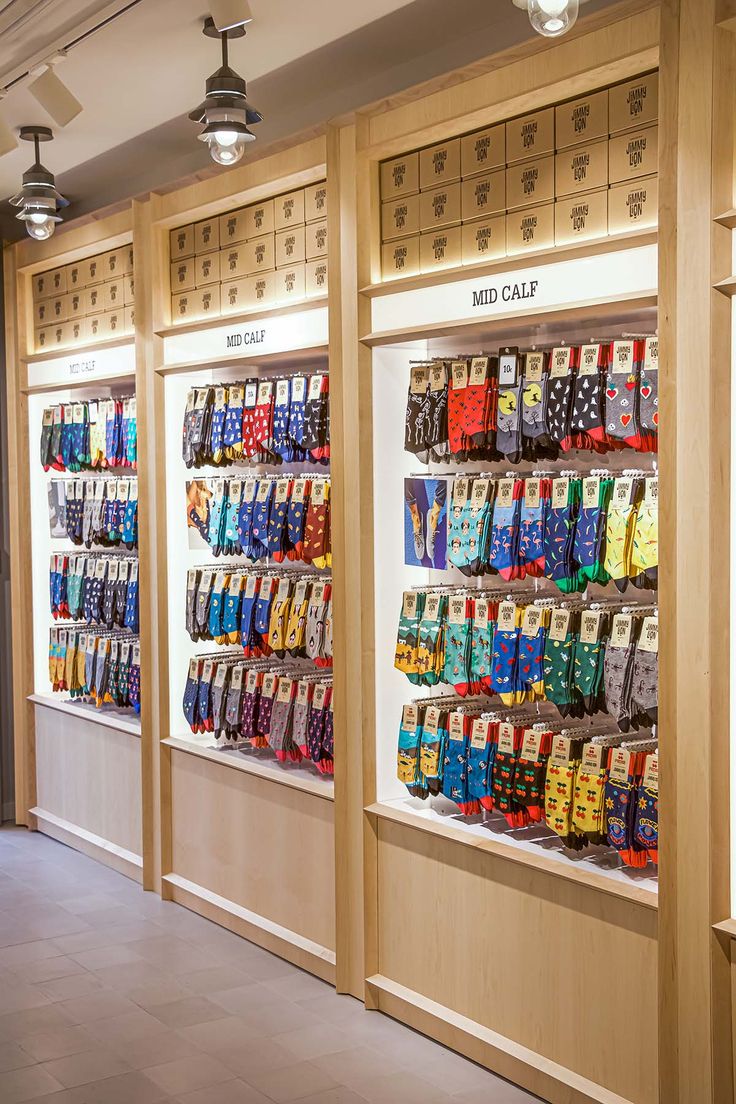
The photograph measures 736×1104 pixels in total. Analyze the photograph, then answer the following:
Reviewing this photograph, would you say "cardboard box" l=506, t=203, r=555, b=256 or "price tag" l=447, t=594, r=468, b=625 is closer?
"cardboard box" l=506, t=203, r=555, b=256

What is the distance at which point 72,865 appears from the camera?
5625 mm

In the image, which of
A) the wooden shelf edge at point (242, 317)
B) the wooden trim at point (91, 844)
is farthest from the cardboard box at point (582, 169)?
the wooden trim at point (91, 844)

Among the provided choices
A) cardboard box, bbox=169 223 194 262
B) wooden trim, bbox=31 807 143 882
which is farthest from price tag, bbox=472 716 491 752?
cardboard box, bbox=169 223 194 262

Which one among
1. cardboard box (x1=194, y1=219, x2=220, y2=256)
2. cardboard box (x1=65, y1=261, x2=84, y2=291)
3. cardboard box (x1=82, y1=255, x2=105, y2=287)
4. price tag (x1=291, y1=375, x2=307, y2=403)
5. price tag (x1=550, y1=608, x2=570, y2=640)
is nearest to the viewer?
price tag (x1=550, y1=608, x2=570, y2=640)

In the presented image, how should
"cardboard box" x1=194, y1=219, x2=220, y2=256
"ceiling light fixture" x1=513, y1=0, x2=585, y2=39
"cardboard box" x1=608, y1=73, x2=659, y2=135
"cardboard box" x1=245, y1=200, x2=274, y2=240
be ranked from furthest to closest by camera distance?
"cardboard box" x1=194, y1=219, x2=220, y2=256 < "cardboard box" x1=245, y1=200, x2=274, y2=240 < "cardboard box" x1=608, y1=73, x2=659, y2=135 < "ceiling light fixture" x1=513, y1=0, x2=585, y2=39

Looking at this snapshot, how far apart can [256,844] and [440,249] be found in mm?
2313

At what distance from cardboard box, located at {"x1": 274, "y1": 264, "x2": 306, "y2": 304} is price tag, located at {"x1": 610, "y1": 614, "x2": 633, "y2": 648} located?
5.80 ft

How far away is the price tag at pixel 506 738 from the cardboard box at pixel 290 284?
1.73m

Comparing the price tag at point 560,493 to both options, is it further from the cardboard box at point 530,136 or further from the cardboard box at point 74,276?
the cardboard box at point 74,276

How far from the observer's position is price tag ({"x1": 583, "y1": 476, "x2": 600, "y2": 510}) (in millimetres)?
3346

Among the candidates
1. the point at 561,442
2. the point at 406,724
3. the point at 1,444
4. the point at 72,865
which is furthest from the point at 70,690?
the point at 561,442

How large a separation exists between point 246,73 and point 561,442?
82.0 inches

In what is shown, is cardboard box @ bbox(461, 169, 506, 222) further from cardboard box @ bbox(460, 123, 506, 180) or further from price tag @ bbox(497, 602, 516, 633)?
price tag @ bbox(497, 602, 516, 633)

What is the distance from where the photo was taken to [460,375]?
12.3 ft
